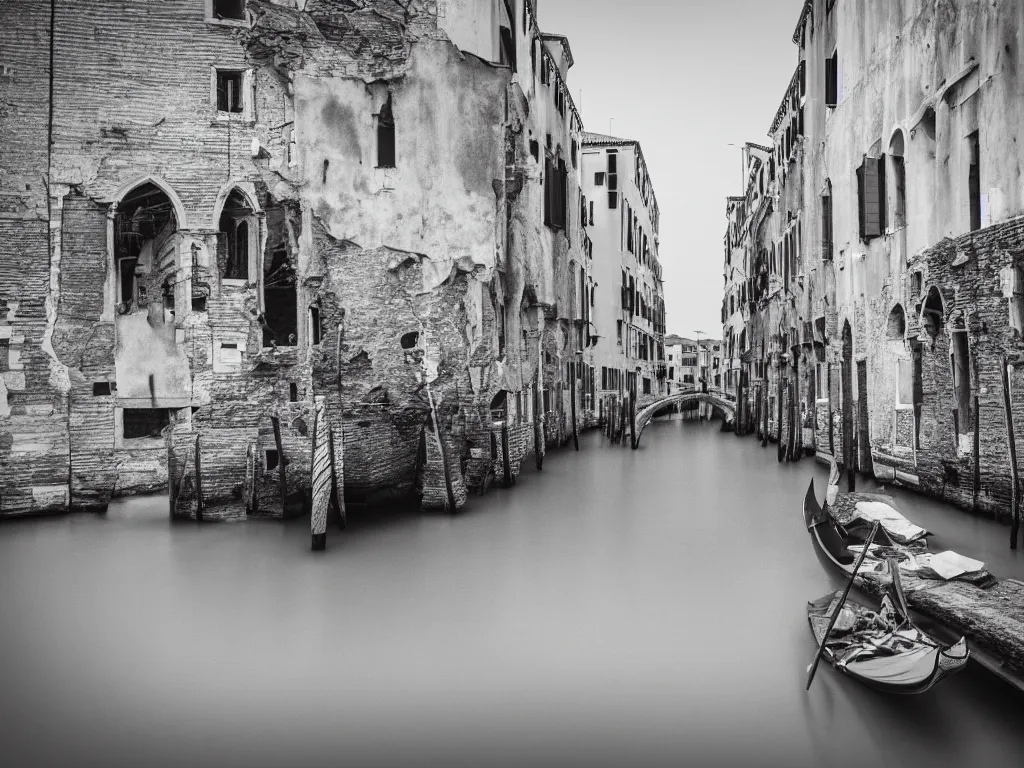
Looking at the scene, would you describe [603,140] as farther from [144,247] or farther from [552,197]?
[144,247]

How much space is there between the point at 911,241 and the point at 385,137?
23.8 ft

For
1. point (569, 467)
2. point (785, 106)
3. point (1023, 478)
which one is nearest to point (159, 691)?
point (1023, 478)

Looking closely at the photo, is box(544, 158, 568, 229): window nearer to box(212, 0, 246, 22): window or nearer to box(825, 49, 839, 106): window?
box(825, 49, 839, 106): window

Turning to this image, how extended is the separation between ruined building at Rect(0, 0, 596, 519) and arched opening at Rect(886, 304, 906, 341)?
19.3 feet

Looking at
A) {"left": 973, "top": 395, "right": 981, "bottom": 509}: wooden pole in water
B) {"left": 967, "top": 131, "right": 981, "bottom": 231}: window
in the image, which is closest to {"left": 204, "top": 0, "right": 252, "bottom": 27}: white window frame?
{"left": 967, "top": 131, "right": 981, "bottom": 231}: window

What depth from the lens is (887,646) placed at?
4922 mm

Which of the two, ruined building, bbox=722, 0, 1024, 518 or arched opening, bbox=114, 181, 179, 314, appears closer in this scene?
ruined building, bbox=722, 0, 1024, 518

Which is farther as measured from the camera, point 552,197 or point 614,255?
point 614,255

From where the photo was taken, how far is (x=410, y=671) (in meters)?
5.66

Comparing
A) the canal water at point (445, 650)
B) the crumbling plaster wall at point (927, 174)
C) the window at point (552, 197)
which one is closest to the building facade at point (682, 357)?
the window at point (552, 197)

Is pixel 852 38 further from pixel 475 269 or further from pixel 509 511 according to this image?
pixel 509 511

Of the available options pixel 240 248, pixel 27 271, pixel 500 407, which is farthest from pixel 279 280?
pixel 500 407

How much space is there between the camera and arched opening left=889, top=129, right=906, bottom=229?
1173cm

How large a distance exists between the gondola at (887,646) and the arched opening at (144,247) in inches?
354
